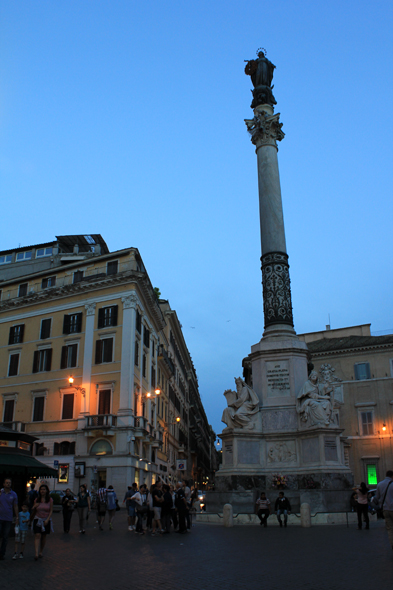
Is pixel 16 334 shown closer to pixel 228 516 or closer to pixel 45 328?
pixel 45 328

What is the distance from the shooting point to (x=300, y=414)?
61.3ft

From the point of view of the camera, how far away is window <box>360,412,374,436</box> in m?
45.0

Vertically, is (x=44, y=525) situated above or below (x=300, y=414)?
below

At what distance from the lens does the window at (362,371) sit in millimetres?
47406

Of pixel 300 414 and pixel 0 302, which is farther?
pixel 0 302

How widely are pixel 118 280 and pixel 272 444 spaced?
79.8ft

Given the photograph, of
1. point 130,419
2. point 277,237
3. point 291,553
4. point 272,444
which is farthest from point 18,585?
point 130,419

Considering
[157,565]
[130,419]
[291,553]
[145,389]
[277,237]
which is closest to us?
[157,565]

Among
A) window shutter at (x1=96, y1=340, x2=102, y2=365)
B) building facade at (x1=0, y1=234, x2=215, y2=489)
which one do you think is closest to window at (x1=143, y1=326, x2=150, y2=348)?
building facade at (x1=0, y1=234, x2=215, y2=489)

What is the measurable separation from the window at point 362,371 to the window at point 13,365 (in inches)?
1158

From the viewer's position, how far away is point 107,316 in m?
40.6

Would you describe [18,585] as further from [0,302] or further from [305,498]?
[0,302]

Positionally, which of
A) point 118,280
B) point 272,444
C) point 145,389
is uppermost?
point 118,280

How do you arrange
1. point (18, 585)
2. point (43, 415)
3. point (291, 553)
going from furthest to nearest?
point (43, 415) → point (291, 553) → point (18, 585)
